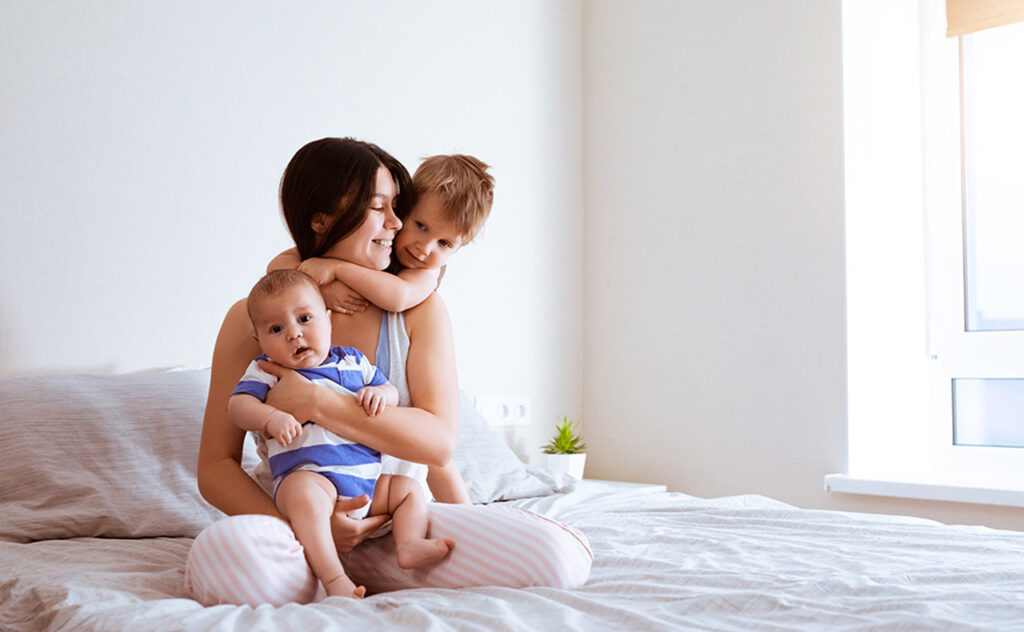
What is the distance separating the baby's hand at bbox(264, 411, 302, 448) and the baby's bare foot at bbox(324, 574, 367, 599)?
0.18m

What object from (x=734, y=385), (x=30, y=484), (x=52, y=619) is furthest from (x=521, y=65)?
(x=52, y=619)

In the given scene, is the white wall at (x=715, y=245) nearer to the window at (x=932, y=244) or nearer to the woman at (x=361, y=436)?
the window at (x=932, y=244)

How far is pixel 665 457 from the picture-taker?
2951mm

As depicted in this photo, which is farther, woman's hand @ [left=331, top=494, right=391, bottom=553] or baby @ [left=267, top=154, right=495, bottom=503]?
baby @ [left=267, top=154, right=495, bottom=503]

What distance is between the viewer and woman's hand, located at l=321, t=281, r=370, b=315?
4.26ft

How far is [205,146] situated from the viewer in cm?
205

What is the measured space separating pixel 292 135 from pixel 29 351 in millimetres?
816

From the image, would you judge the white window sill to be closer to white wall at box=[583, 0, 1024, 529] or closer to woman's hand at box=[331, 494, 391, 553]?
white wall at box=[583, 0, 1024, 529]

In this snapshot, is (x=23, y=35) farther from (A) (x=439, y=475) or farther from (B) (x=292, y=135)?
(A) (x=439, y=475)

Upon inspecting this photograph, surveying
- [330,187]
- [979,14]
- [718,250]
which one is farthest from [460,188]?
[979,14]

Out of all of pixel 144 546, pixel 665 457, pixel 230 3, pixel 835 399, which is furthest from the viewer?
pixel 665 457

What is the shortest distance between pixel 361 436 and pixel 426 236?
362 millimetres

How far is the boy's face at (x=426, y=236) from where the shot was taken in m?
1.37

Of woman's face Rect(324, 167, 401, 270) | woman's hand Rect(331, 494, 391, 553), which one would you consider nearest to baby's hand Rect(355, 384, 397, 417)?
woman's hand Rect(331, 494, 391, 553)
